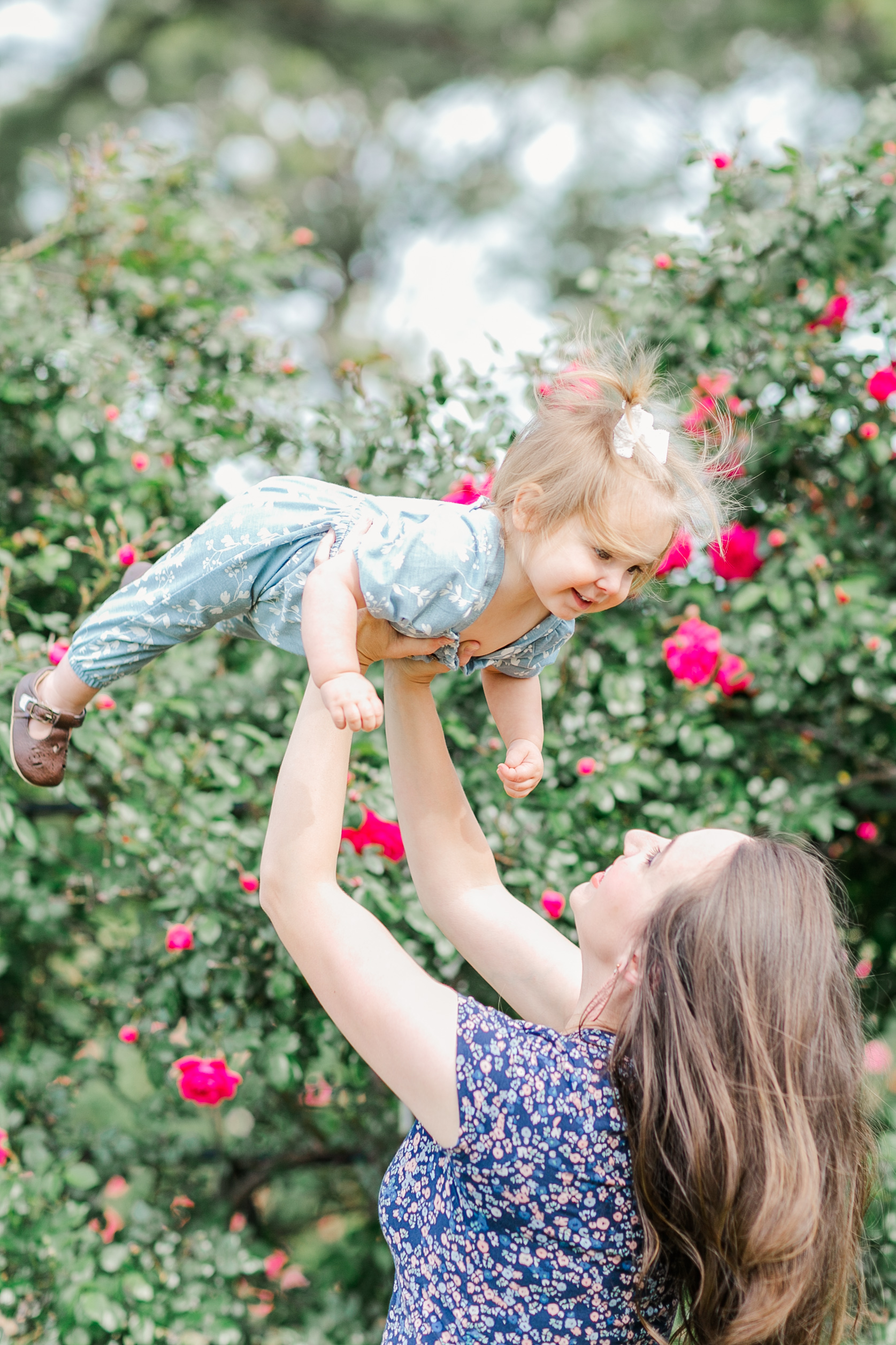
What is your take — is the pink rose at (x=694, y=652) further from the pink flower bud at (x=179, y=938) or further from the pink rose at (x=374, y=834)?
the pink flower bud at (x=179, y=938)

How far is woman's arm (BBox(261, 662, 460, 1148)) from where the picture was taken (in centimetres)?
129

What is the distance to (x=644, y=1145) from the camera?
1.26 metres

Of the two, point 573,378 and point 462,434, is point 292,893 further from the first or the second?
point 462,434

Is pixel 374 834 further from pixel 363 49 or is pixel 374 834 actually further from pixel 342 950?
pixel 363 49

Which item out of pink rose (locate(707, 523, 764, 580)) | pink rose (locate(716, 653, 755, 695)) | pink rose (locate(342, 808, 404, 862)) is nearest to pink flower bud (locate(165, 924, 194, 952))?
pink rose (locate(342, 808, 404, 862))

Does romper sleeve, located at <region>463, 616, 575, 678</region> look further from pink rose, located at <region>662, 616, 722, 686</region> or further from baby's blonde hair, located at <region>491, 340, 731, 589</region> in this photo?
pink rose, located at <region>662, 616, 722, 686</region>

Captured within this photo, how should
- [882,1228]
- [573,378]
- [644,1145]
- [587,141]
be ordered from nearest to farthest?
1. [644,1145]
2. [573,378]
3. [882,1228]
4. [587,141]

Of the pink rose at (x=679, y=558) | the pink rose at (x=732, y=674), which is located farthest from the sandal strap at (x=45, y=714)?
the pink rose at (x=732, y=674)

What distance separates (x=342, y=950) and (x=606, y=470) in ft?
Answer: 2.36

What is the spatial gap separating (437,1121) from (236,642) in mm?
1761

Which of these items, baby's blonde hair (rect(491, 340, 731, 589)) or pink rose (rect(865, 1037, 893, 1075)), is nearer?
baby's blonde hair (rect(491, 340, 731, 589))

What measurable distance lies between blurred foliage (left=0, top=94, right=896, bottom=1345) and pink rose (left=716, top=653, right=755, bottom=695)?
55mm

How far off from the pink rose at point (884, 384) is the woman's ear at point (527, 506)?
146 cm

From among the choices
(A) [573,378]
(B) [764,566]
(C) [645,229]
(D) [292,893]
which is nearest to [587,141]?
(C) [645,229]
